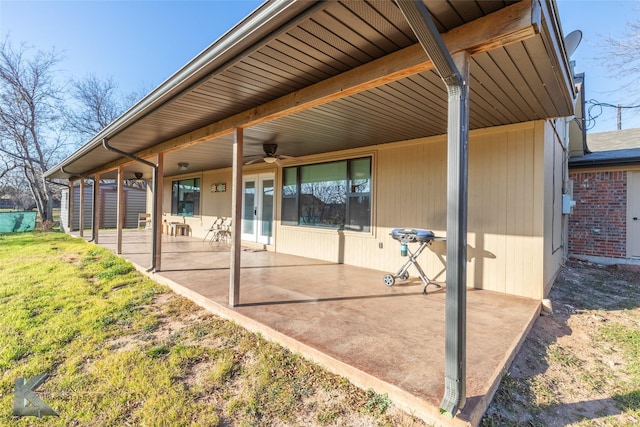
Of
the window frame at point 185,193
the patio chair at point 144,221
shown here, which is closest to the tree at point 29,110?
the patio chair at point 144,221

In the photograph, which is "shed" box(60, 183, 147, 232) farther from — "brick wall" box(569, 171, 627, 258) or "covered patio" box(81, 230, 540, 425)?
"brick wall" box(569, 171, 627, 258)

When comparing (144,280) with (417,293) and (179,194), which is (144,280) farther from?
(179,194)

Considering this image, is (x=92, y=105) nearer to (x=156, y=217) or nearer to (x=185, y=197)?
(x=185, y=197)

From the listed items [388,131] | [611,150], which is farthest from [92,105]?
[611,150]

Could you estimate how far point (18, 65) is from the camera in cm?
1421

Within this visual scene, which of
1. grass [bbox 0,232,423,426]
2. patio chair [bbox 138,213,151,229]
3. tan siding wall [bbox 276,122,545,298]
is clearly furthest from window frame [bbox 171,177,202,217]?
tan siding wall [bbox 276,122,545,298]

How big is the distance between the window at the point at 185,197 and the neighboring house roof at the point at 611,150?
406 inches

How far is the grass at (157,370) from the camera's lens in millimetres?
1803

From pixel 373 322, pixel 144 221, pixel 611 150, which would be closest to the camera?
pixel 373 322

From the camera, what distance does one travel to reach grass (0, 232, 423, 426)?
180 cm

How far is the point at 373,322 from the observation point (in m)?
2.85

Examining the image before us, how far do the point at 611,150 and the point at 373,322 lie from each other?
9.36m

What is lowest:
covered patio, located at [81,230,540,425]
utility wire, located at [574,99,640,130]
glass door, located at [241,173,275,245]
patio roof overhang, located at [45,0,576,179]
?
covered patio, located at [81,230,540,425]

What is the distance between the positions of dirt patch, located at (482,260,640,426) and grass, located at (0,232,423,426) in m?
0.81
